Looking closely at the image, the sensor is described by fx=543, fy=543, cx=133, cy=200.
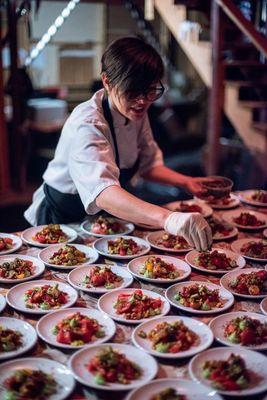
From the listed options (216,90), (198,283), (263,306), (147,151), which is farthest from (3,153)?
(263,306)

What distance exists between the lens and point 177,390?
1.58 metres

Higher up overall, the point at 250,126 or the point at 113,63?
the point at 113,63

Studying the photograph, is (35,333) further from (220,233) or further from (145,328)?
(220,233)

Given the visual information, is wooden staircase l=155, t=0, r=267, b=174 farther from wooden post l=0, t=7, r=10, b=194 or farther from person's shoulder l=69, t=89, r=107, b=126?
person's shoulder l=69, t=89, r=107, b=126

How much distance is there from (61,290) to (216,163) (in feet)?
13.6

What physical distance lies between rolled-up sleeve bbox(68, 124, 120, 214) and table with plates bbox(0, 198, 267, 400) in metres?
0.35

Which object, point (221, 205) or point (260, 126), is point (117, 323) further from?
point (260, 126)

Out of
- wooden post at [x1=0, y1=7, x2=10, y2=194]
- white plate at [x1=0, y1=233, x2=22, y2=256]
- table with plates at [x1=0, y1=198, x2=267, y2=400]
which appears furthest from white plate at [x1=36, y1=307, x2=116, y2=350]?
wooden post at [x1=0, y1=7, x2=10, y2=194]

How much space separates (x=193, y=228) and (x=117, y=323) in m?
0.51

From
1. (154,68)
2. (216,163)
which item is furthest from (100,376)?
(216,163)

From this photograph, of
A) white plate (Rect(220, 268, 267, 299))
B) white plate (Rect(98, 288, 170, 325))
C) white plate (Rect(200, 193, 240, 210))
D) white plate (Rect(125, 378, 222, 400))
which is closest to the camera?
white plate (Rect(125, 378, 222, 400))

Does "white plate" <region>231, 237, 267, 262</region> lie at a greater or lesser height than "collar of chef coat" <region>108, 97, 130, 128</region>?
lesser

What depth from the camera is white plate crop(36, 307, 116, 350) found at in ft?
6.01

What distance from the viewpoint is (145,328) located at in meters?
1.93
